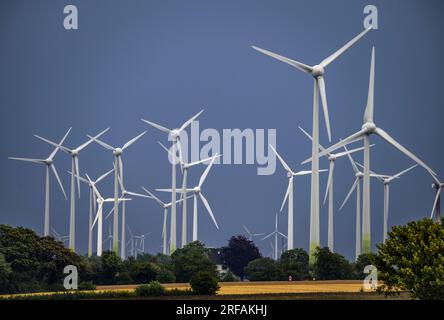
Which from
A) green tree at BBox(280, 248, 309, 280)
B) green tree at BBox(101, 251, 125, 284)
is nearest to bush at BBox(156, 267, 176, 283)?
green tree at BBox(101, 251, 125, 284)

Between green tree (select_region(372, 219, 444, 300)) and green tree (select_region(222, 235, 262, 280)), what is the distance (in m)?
85.1

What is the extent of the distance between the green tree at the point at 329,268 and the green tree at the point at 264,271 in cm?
610

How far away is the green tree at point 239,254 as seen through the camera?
606ft

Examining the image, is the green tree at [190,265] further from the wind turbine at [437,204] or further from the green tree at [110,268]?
the wind turbine at [437,204]

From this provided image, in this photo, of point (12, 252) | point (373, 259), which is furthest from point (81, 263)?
point (373, 259)

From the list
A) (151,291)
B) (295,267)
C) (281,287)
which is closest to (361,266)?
(295,267)

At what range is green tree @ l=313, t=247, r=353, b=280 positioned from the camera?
473ft

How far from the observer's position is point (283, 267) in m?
147

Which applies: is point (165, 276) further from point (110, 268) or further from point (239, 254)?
point (239, 254)

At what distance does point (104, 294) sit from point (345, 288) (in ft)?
99.6

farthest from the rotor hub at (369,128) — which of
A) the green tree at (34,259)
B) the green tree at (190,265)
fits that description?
the green tree at (34,259)

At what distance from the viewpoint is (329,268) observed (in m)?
144

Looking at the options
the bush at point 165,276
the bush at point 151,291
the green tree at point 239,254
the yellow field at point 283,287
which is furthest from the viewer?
the green tree at point 239,254
